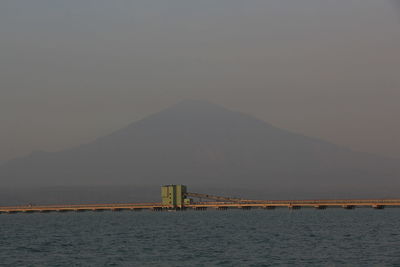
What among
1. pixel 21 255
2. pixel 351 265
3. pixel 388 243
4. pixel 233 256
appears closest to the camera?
pixel 351 265

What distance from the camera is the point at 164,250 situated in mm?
77562

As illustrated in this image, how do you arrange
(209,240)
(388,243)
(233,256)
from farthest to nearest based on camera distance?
1. (209,240)
2. (388,243)
3. (233,256)

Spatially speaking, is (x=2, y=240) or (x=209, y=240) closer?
(x=209, y=240)

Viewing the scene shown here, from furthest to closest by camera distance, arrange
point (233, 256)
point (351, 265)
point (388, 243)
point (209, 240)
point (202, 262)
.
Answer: point (209, 240) → point (388, 243) → point (233, 256) → point (202, 262) → point (351, 265)

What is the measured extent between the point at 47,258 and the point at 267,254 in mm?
23325

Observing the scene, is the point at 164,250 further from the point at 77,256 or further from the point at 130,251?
the point at 77,256

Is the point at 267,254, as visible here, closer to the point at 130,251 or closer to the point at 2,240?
the point at 130,251

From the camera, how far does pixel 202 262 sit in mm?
65625

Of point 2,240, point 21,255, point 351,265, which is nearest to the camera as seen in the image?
point 351,265

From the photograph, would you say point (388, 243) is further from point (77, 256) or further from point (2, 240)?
point (2, 240)

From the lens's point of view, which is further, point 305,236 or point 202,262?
point 305,236

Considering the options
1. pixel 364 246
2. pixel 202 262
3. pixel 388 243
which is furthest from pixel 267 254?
pixel 388 243

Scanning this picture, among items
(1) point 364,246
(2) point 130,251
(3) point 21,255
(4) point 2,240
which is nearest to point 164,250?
(2) point 130,251

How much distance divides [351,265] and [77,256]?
29452 millimetres
